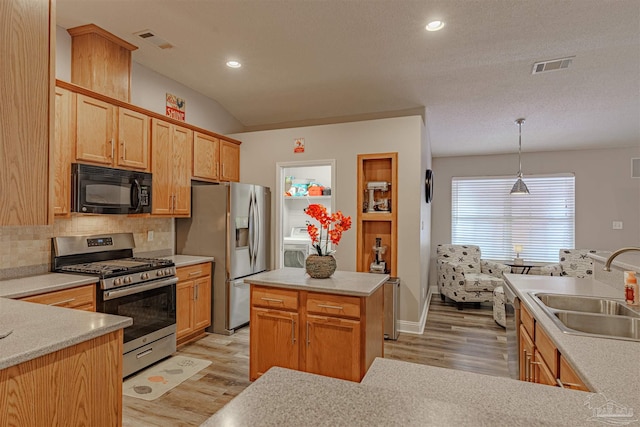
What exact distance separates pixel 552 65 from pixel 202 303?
4251 mm

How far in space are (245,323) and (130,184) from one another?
2.05 meters

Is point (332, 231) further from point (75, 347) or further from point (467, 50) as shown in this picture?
point (467, 50)

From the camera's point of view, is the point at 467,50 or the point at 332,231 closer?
the point at 332,231

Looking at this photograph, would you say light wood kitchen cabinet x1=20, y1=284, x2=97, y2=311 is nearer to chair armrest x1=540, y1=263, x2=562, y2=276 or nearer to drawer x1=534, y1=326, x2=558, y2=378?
drawer x1=534, y1=326, x2=558, y2=378

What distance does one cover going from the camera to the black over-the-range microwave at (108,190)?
2.82m

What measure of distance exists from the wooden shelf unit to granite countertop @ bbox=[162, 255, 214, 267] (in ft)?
5.73

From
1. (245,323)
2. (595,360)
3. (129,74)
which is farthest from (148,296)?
(595,360)

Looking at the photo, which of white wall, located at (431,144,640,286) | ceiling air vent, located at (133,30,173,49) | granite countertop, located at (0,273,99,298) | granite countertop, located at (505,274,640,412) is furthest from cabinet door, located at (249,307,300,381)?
white wall, located at (431,144,640,286)

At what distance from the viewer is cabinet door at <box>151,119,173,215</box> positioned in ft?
11.6

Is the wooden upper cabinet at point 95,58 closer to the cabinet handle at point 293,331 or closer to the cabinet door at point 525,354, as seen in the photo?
the cabinet handle at point 293,331

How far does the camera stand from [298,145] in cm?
454

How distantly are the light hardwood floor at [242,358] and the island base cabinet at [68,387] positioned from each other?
0.94 meters

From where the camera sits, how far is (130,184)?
3275 mm

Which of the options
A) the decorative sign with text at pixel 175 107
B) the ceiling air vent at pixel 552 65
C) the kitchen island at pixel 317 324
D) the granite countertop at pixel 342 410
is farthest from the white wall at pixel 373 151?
the granite countertop at pixel 342 410
